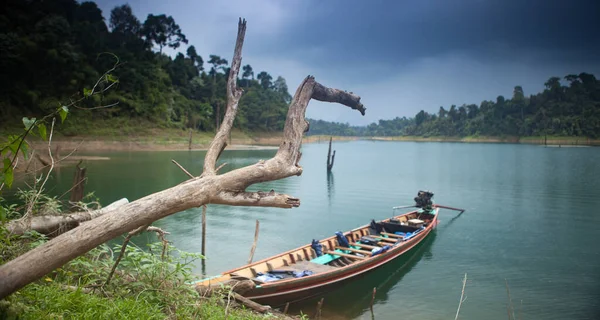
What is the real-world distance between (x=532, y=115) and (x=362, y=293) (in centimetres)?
10578

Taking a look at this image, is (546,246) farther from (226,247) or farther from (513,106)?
(513,106)

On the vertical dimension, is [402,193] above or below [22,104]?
below

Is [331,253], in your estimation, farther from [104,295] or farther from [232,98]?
[232,98]

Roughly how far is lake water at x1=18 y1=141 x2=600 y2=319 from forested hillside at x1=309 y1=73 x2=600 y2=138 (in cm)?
6449

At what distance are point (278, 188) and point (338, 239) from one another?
14.3 m

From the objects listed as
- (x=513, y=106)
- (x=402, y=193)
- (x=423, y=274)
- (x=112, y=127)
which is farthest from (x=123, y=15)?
(x=513, y=106)

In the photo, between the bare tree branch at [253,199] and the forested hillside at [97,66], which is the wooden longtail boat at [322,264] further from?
the forested hillside at [97,66]

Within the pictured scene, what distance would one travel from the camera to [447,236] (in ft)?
48.1

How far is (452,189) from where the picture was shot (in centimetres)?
2528

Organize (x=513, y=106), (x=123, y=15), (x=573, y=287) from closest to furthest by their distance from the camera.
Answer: (x=573, y=287), (x=123, y=15), (x=513, y=106)

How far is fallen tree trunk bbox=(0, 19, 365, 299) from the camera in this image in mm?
2812

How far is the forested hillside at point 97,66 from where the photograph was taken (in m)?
37.4

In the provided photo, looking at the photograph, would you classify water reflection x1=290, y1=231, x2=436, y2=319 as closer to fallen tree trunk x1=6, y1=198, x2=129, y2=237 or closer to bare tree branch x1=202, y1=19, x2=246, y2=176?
fallen tree trunk x1=6, y1=198, x2=129, y2=237

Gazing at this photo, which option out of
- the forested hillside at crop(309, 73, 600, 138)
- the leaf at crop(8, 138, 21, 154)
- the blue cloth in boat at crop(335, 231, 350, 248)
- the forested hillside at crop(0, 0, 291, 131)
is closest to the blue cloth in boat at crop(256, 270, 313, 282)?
the blue cloth in boat at crop(335, 231, 350, 248)
